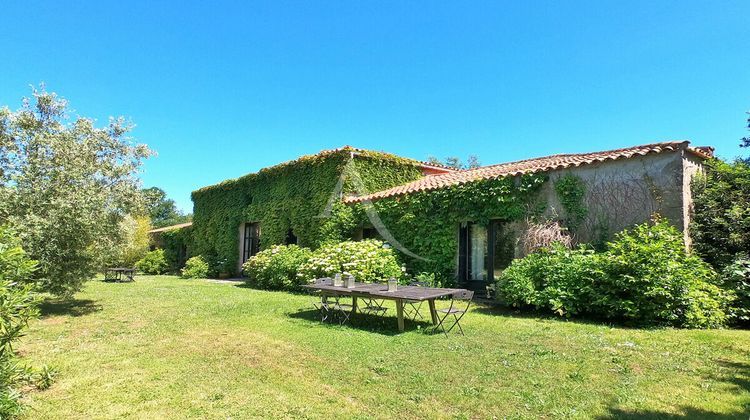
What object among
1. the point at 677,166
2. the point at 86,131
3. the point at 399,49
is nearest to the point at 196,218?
the point at 86,131

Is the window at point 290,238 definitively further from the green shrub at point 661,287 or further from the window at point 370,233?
the green shrub at point 661,287

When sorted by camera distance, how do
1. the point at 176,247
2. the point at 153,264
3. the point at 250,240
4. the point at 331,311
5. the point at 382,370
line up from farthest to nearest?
the point at 176,247 → the point at 153,264 → the point at 250,240 → the point at 331,311 → the point at 382,370

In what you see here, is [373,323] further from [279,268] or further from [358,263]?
[279,268]

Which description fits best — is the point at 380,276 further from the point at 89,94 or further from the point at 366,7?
the point at 89,94

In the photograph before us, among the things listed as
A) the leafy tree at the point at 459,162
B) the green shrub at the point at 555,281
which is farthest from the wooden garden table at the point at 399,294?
the leafy tree at the point at 459,162

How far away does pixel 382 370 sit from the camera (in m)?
4.57

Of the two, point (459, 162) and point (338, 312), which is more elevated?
point (459, 162)

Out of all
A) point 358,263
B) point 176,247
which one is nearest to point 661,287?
point 358,263

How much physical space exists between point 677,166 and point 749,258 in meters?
2.10

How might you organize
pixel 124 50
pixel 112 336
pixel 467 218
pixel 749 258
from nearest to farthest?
1. pixel 112 336
2. pixel 749 258
3. pixel 467 218
4. pixel 124 50

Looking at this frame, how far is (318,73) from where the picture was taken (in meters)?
14.6

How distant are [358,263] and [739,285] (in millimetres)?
8004

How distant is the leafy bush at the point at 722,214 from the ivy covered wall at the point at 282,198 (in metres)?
9.58

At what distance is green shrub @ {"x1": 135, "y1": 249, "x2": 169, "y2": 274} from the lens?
23094 millimetres
